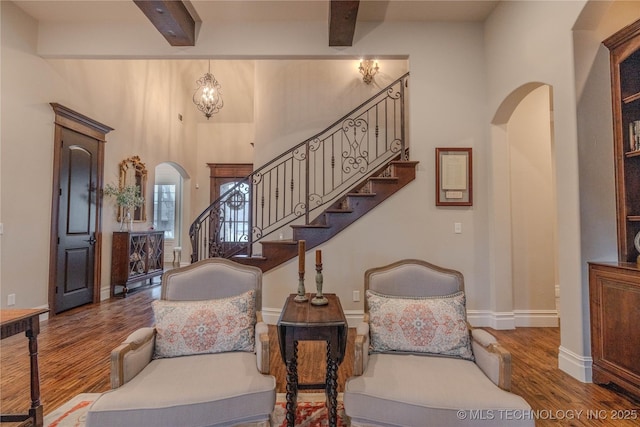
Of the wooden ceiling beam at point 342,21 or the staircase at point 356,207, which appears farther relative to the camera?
the staircase at point 356,207

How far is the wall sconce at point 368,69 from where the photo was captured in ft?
17.7

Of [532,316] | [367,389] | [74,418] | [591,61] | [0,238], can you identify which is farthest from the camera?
[532,316]

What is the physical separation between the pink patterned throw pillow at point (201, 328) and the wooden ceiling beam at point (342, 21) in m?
2.93

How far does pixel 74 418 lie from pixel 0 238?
2721mm

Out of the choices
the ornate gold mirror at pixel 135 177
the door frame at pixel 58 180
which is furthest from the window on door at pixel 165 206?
the door frame at pixel 58 180

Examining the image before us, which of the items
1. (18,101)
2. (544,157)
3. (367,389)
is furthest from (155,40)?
(544,157)

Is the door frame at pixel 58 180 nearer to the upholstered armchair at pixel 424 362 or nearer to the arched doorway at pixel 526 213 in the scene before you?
the upholstered armchair at pixel 424 362

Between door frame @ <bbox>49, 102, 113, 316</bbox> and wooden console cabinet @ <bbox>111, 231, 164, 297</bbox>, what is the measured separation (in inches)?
13.1

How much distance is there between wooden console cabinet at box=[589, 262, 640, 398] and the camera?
2234mm

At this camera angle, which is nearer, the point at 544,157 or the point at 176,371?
the point at 176,371

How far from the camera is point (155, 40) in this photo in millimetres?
4047

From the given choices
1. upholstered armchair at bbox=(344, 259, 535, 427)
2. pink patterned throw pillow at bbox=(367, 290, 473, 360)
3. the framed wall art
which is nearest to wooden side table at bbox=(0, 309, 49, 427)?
upholstered armchair at bbox=(344, 259, 535, 427)

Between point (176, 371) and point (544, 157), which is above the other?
point (544, 157)

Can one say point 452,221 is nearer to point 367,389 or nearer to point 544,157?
point 544,157
